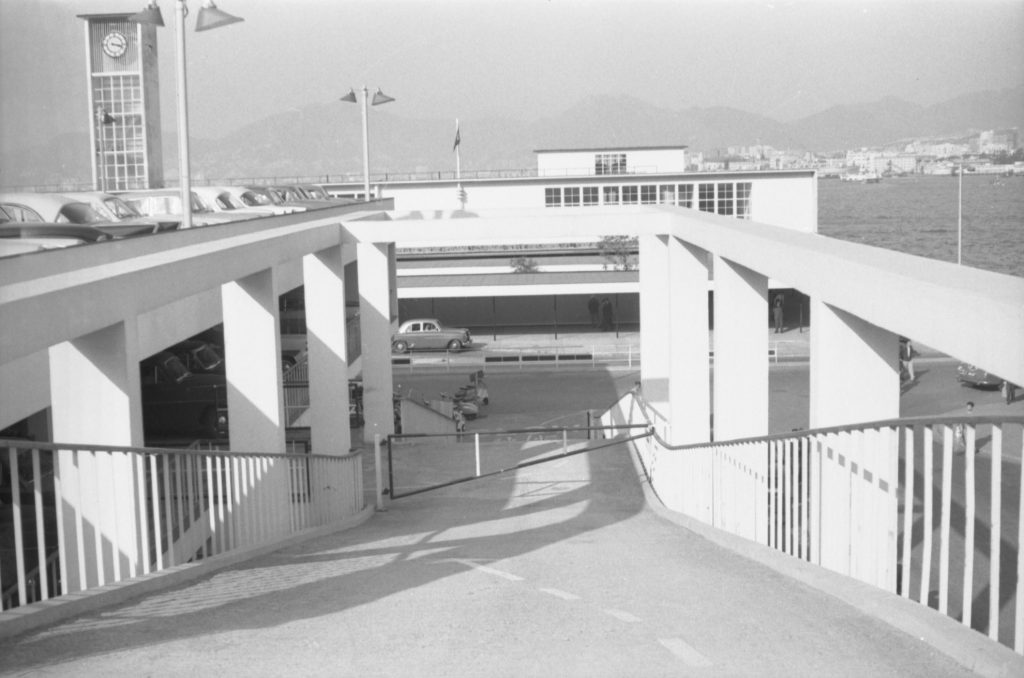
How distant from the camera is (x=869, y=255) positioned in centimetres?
802

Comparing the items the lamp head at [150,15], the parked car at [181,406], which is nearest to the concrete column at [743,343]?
the lamp head at [150,15]

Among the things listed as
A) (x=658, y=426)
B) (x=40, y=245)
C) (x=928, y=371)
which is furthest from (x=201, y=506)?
(x=928, y=371)

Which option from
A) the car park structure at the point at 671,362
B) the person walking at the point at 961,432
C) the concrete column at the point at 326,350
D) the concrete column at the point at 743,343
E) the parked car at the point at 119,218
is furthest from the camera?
the concrete column at the point at 326,350

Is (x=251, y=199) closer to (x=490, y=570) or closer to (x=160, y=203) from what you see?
(x=160, y=203)

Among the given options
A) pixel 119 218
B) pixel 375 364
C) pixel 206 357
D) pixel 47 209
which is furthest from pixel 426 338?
pixel 47 209

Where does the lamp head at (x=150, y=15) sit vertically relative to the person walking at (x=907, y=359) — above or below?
above

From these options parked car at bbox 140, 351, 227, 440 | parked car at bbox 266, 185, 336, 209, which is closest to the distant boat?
parked car at bbox 140, 351, 227, 440

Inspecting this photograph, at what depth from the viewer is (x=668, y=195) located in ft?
208

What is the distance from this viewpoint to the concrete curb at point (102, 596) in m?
5.83

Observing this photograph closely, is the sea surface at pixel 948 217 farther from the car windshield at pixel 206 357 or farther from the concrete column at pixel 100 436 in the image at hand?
the car windshield at pixel 206 357

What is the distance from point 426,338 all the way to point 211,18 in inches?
1269

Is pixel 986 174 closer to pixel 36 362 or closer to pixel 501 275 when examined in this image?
pixel 36 362

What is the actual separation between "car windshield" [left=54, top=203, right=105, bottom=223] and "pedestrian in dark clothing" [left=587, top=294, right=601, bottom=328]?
3692 centimetres

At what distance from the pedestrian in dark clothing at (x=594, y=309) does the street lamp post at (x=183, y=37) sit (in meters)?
38.5
